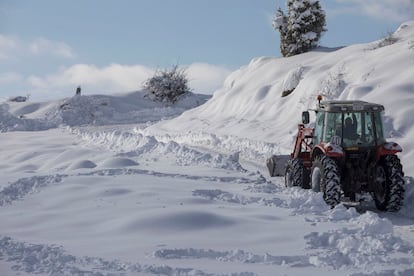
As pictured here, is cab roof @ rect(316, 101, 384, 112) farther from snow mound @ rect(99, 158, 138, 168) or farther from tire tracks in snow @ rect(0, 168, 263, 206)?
snow mound @ rect(99, 158, 138, 168)

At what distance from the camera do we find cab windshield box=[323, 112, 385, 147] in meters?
9.59

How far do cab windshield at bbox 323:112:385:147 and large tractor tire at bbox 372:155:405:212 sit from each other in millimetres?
527

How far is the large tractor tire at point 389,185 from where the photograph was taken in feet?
28.6

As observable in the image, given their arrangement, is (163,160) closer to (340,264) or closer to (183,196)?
(183,196)

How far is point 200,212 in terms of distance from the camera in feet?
25.4

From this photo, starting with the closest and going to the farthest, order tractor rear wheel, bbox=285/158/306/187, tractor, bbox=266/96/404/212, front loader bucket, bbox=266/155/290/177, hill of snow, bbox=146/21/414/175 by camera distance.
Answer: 1. tractor, bbox=266/96/404/212
2. tractor rear wheel, bbox=285/158/306/187
3. front loader bucket, bbox=266/155/290/177
4. hill of snow, bbox=146/21/414/175

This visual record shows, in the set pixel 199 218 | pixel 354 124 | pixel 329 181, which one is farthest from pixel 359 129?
pixel 199 218

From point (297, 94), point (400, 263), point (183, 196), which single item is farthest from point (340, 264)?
point (297, 94)

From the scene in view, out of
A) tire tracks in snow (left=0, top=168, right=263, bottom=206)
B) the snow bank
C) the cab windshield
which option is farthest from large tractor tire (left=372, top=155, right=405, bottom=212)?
the snow bank

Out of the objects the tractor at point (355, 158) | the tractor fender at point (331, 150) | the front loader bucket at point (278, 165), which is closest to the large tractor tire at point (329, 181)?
the tractor at point (355, 158)

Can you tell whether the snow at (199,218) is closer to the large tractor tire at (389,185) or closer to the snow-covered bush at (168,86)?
the large tractor tire at (389,185)

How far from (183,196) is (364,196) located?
3633 millimetres

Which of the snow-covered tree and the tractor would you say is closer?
the tractor

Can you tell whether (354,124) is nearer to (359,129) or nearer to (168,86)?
(359,129)
